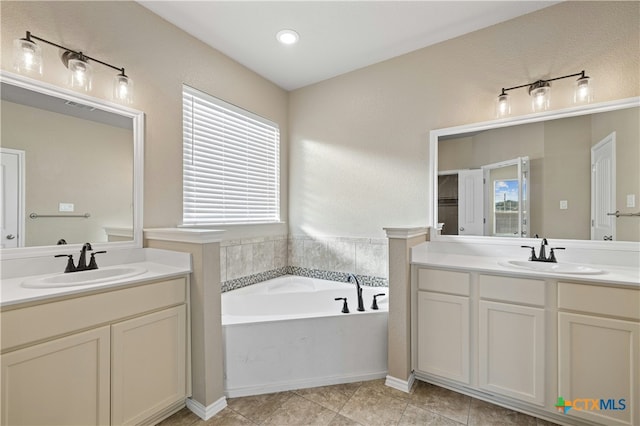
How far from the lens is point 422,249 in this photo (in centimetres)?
229

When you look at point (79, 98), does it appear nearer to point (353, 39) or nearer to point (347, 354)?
point (353, 39)

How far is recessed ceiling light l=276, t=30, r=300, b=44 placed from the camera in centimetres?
227

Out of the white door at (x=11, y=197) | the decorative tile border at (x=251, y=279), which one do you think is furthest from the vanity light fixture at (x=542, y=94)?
the white door at (x=11, y=197)

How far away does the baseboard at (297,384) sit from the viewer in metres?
1.88

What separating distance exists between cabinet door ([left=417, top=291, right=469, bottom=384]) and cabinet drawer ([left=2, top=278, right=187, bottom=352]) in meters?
1.57

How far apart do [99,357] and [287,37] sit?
8.01ft

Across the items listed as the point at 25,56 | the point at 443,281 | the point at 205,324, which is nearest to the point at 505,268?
the point at 443,281

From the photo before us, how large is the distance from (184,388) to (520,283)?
2.06 meters

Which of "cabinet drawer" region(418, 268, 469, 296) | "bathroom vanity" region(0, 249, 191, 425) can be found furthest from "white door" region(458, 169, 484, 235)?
"bathroom vanity" region(0, 249, 191, 425)

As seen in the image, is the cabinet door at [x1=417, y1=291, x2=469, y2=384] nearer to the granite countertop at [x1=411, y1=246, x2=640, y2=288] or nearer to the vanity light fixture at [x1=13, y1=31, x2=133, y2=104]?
the granite countertop at [x1=411, y1=246, x2=640, y2=288]

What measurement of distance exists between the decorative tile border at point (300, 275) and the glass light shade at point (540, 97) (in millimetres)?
1774

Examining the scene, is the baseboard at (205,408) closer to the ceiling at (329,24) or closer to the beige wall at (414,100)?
the beige wall at (414,100)

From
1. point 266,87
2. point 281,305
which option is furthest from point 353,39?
point 281,305

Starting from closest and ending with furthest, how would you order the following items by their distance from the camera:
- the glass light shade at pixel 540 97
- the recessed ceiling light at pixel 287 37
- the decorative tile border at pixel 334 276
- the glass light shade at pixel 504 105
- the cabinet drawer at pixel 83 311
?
1. the cabinet drawer at pixel 83 311
2. the glass light shade at pixel 540 97
3. the glass light shade at pixel 504 105
4. the recessed ceiling light at pixel 287 37
5. the decorative tile border at pixel 334 276
